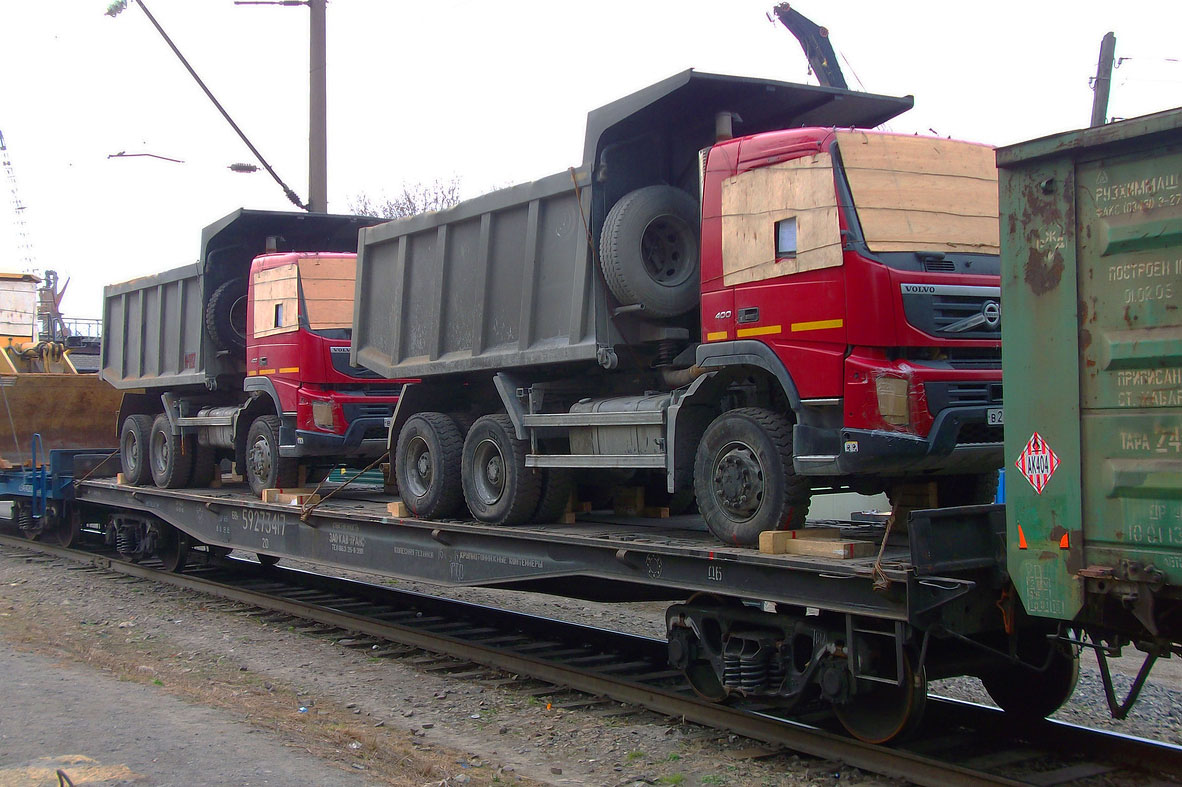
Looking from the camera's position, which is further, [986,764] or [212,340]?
[212,340]

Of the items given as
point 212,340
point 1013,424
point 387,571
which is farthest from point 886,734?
point 212,340

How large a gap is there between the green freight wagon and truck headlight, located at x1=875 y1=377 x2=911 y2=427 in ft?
2.99

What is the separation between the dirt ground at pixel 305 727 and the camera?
19.6ft

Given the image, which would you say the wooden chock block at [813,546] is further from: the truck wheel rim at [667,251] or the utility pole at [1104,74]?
the utility pole at [1104,74]

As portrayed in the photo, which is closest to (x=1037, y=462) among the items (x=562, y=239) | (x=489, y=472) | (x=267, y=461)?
(x=562, y=239)

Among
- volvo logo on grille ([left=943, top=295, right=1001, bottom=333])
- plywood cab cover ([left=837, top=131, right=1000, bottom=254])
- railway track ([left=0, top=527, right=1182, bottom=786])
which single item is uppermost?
plywood cab cover ([left=837, top=131, right=1000, bottom=254])

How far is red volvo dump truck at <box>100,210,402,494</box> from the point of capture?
38.1 feet

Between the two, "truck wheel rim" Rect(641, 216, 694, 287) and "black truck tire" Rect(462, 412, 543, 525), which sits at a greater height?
"truck wheel rim" Rect(641, 216, 694, 287)

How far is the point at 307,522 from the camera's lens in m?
10.7

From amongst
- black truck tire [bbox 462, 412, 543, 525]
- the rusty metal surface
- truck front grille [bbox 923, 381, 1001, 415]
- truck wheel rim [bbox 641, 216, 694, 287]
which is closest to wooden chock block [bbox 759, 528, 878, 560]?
truck front grille [bbox 923, 381, 1001, 415]

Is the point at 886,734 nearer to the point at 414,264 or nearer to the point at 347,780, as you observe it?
the point at 347,780

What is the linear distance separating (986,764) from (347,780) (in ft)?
10.8

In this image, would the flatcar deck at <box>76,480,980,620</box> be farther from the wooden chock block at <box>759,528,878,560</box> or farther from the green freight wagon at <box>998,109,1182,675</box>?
the green freight wagon at <box>998,109,1182,675</box>

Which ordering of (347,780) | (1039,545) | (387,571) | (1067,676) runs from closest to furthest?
(1039,545), (347,780), (1067,676), (387,571)
